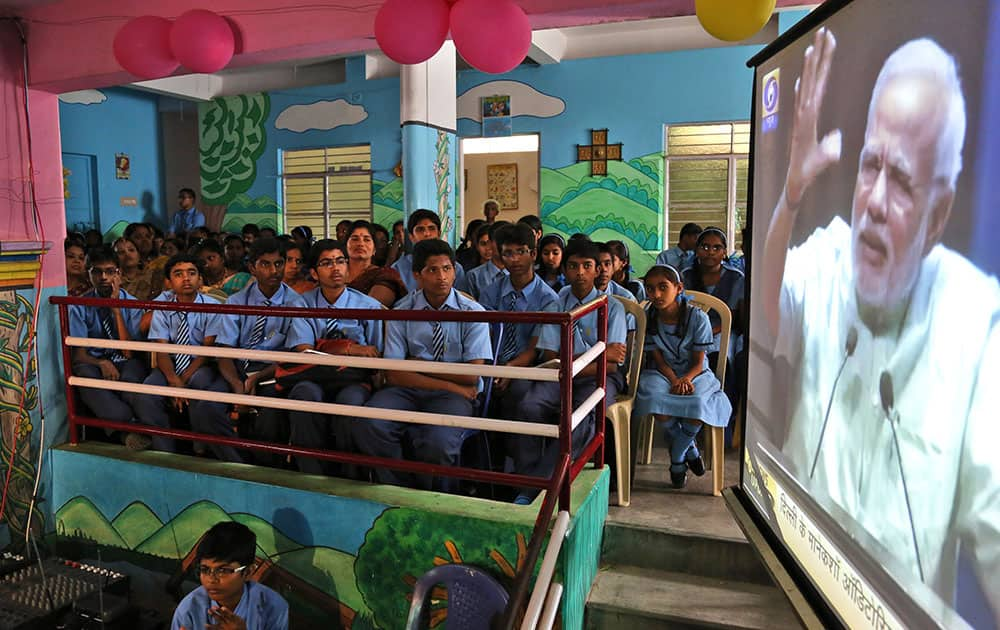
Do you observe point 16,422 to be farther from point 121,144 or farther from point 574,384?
point 121,144

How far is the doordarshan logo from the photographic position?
196cm

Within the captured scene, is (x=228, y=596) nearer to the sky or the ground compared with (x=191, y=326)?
nearer to the ground

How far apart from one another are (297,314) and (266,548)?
3.35 ft

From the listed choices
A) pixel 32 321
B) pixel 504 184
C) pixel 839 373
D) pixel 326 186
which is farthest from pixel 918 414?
pixel 504 184

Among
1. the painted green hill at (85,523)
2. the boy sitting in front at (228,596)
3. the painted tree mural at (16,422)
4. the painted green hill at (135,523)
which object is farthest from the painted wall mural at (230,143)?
the boy sitting in front at (228,596)

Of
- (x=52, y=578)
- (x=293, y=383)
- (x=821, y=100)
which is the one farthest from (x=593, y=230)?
(x=821, y=100)

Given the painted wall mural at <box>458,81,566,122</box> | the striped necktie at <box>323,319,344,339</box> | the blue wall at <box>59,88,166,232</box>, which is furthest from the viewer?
the blue wall at <box>59,88,166,232</box>

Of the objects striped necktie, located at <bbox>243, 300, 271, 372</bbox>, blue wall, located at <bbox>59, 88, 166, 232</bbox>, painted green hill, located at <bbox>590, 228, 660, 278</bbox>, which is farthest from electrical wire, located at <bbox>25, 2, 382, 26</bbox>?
blue wall, located at <bbox>59, 88, 166, 232</bbox>

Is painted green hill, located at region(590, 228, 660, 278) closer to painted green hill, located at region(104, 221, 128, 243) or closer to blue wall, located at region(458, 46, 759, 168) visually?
blue wall, located at region(458, 46, 759, 168)

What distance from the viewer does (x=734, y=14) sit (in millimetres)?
2432

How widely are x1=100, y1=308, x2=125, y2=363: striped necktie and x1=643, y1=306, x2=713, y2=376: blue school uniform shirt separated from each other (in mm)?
2677

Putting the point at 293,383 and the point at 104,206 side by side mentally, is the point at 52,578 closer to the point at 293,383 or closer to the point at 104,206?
the point at 293,383

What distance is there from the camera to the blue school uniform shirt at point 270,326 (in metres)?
3.35

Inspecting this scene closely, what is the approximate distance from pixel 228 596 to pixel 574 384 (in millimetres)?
1539
